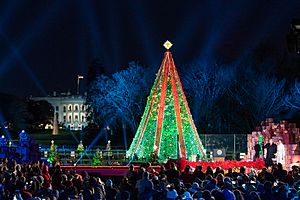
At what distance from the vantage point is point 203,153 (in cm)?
3198

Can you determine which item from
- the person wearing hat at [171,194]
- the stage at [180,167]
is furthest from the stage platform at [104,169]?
the person wearing hat at [171,194]

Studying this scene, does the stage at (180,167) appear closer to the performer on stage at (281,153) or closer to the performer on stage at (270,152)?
the performer on stage at (270,152)

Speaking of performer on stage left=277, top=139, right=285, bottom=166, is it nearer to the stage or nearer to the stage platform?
the stage

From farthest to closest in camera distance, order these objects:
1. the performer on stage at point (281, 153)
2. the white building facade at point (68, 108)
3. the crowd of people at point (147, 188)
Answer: the white building facade at point (68, 108)
the performer on stage at point (281, 153)
the crowd of people at point (147, 188)

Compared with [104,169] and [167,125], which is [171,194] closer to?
[104,169]

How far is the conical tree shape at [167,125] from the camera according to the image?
102 ft

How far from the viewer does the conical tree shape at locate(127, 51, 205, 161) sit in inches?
1229

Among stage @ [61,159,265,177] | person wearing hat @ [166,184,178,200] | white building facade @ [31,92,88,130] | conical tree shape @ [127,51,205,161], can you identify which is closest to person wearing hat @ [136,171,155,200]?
person wearing hat @ [166,184,178,200]

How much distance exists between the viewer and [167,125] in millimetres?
31344

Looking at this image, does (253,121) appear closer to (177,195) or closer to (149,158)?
(149,158)

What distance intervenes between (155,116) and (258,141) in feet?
18.0

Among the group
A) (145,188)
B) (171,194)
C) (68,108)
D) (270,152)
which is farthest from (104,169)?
(68,108)

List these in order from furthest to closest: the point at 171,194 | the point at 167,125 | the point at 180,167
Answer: the point at 167,125 → the point at 180,167 → the point at 171,194

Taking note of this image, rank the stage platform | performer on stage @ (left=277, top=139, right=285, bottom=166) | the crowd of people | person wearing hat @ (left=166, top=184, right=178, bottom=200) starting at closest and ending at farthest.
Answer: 1. the crowd of people
2. person wearing hat @ (left=166, top=184, right=178, bottom=200)
3. performer on stage @ (left=277, top=139, right=285, bottom=166)
4. the stage platform
